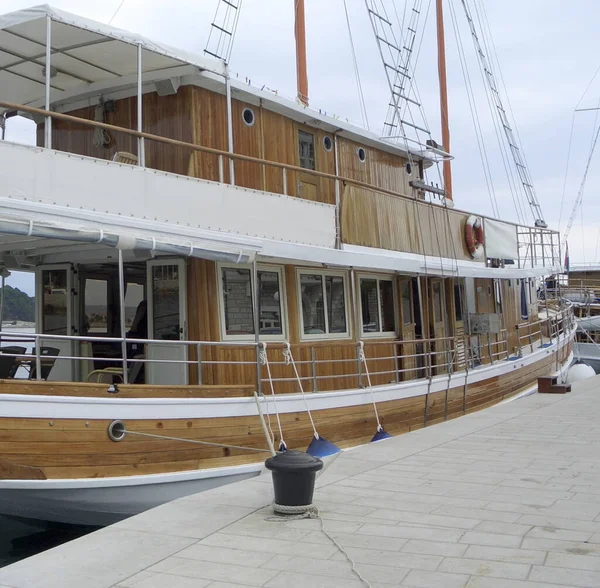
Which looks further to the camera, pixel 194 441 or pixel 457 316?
pixel 457 316

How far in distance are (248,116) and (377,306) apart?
3.76m

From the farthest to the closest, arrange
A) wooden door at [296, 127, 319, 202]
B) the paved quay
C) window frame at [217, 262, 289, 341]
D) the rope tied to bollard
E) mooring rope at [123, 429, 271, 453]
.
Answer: wooden door at [296, 127, 319, 202] → window frame at [217, 262, 289, 341] → mooring rope at [123, 429, 271, 453] → the rope tied to bollard → the paved quay

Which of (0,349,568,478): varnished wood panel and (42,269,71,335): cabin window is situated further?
(42,269,71,335): cabin window

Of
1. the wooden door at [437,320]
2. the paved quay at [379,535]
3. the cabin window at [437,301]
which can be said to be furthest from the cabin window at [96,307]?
the cabin window at [437,301]

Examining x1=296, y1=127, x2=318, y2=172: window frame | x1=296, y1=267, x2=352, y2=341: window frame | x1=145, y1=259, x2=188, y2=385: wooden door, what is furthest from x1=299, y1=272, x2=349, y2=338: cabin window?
x1=296, y1=127, x2=318, y2=172: window frame

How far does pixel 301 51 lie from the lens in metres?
17.6

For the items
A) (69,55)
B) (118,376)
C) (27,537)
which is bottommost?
(27,537)

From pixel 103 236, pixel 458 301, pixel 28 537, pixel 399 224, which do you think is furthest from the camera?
pixel 458 301

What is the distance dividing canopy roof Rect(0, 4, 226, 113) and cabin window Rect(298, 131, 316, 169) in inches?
98.6

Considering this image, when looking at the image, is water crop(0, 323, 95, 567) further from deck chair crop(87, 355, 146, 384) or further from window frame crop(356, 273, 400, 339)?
window frame crop(356, 273, 400, 339)

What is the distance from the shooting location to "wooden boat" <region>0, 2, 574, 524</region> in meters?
6.99

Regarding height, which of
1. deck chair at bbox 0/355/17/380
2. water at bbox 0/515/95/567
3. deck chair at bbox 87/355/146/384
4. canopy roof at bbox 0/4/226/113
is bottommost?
water at bbox 0/515/95/567

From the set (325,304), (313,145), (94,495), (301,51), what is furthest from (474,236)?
(94,495)

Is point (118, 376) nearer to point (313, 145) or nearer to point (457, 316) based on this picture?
point (313, 145)
